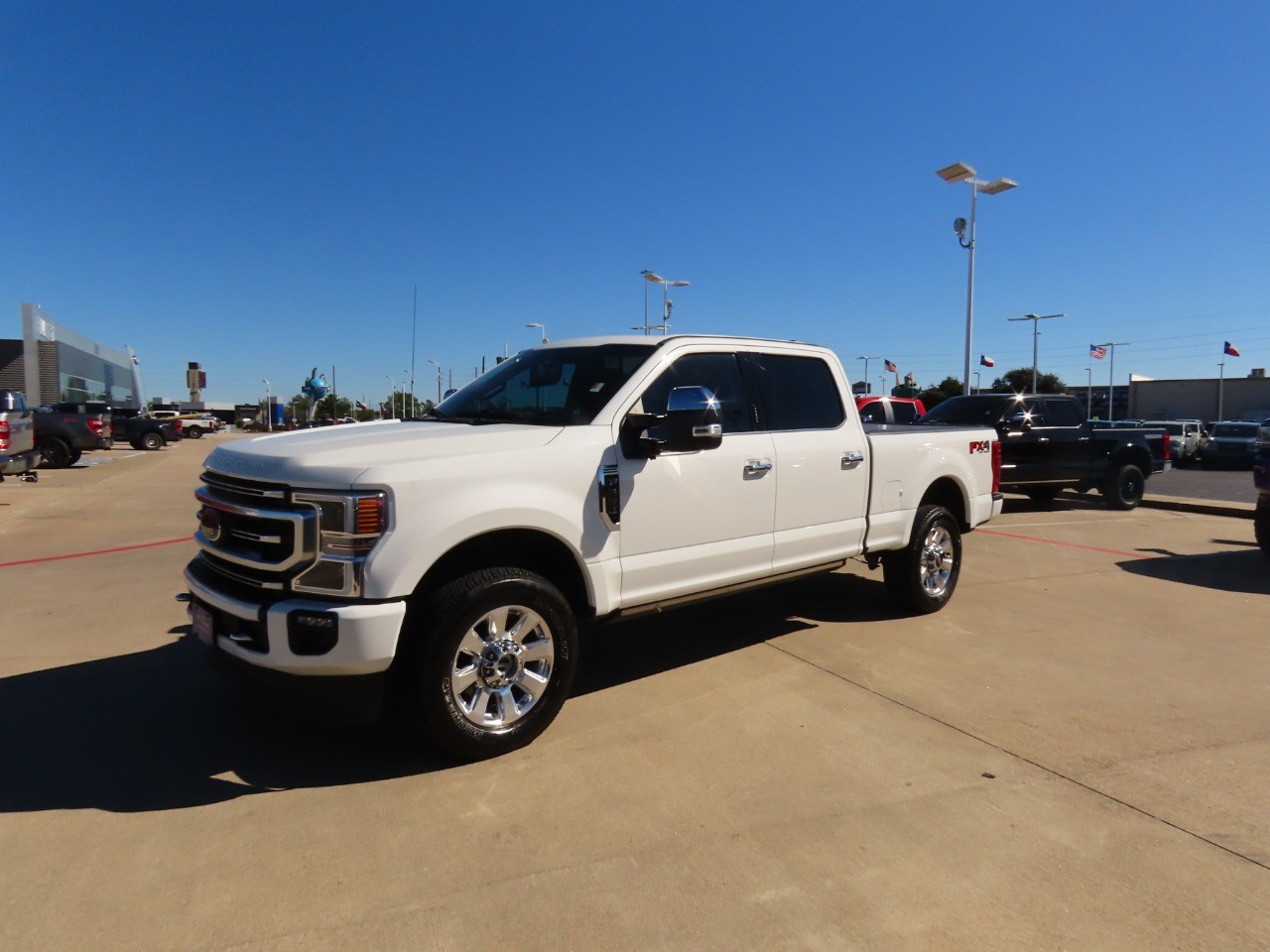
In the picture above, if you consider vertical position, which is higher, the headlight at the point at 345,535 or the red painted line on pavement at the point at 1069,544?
the headlight at the point at 345,535

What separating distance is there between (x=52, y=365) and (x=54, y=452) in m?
36.6

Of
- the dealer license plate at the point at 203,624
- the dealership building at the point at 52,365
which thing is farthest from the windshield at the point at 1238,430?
the dealership building at the point at 52,365

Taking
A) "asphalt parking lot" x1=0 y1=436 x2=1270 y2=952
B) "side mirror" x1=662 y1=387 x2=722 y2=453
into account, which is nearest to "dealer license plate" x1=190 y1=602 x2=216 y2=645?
"asphalt parking lot" x1=0 y1=436 x2=1270 y2=952

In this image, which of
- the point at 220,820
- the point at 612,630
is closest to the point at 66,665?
the point at 220,820

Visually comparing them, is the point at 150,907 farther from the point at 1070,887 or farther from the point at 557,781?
the point at 1070,887

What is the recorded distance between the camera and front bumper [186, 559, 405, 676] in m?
3.20

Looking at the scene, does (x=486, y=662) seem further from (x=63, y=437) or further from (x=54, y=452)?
(x=54, y=452)

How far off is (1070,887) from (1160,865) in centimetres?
41

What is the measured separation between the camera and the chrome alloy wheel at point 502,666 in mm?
3574

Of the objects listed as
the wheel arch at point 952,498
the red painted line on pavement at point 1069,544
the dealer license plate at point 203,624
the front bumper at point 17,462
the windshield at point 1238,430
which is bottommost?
the red painted line on pavement at point 1069,544

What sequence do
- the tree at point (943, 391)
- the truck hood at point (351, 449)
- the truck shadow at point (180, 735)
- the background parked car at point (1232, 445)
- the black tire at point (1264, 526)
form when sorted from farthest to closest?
the tree at point (943, 391) → the background parked car at point (1232, 445) → the black tire at point (1264, 526) → the truck shadow at point (180, 735) → the truck hood at point (351, 449)

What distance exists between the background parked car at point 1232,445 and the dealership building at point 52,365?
44.8 meters

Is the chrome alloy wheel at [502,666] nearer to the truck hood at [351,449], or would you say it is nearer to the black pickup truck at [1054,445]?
the truck hood at [351,449]

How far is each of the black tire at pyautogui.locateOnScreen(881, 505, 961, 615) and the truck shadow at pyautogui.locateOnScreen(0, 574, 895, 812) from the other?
4.59 feet
